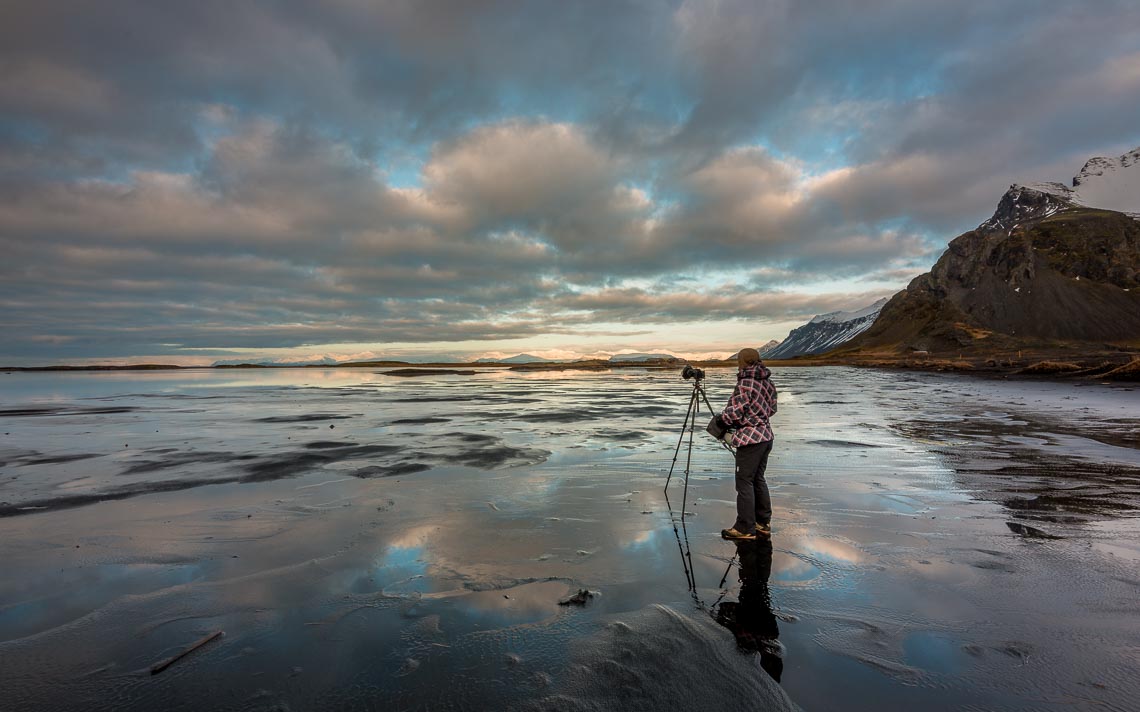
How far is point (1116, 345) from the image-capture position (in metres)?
141

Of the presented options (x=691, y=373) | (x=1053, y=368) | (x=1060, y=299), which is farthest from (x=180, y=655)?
(x=1060, y=299)

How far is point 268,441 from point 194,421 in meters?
10.2

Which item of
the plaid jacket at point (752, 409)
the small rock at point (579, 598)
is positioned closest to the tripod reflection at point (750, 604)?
the small rock at point (579, 598)

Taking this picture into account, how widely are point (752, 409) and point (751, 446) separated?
58 cm

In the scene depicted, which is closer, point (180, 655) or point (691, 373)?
Answer: point (180, 655)

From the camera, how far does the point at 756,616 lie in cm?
534

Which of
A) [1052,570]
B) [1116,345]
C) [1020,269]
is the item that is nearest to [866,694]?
[1052,570]

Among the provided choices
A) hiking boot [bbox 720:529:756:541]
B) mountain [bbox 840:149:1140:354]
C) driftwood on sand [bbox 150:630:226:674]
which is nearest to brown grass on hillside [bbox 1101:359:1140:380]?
hiking boot [bbox 720:529:756:541]

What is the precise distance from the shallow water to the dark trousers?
479 mm

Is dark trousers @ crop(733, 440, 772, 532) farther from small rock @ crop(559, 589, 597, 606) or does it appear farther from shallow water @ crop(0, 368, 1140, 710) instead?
small rock @ crop(559, 589, 597, 606)

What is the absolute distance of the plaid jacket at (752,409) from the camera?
783 cm

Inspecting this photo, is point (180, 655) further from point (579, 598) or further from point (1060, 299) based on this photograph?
point (1060, 299)

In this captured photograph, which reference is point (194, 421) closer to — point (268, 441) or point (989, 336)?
point (268, 441)

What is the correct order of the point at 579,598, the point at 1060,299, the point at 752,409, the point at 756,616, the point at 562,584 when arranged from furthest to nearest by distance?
1. the point at 1060,299
2. the point at 752,409
3. the point at 562,584
4. the point at 579,598
5. the point at 756,616
